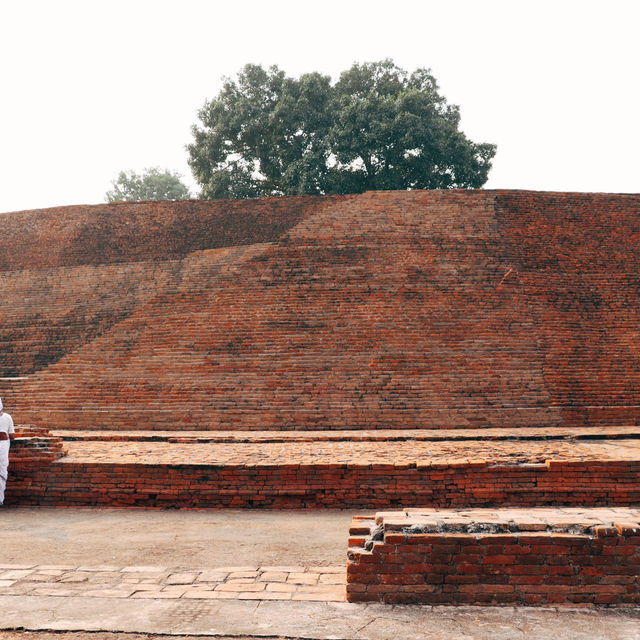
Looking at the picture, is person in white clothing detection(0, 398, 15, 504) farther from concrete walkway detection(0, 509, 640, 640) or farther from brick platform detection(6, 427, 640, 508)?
concrete walkway detection(0, 509, 640, 640)

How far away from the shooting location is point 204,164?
21438mm

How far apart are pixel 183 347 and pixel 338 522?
5.54m

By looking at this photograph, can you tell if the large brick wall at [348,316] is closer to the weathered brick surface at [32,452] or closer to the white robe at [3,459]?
the weathered brick surface at [32,452]

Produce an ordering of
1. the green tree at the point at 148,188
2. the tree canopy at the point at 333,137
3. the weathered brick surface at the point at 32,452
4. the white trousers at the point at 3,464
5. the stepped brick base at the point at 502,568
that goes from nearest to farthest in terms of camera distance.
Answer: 1. the stepped brick base at the point at 502,568
2. the white trousers at the point at 3,464
3. the weathered brick surface at the point at 32,452
4. the tree canopy at the point at 333,137
5. the green tree at the point at 148,188

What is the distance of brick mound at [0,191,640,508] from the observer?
5191mm

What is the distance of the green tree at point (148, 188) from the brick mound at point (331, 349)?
1869 cm

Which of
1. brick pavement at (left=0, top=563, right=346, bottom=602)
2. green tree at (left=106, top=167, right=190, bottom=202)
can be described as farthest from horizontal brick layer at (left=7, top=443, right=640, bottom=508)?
green tree at (left=106, top=167, right=190, bottom=202)

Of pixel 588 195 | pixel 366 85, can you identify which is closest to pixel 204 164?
pixel 366 85

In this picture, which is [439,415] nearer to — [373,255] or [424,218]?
[373,255]

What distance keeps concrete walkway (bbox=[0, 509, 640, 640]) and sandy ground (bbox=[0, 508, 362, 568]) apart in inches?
0.5

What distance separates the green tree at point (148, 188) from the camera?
105 feet

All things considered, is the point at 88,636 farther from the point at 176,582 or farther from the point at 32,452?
the point at 32,452

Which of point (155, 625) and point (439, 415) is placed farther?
point (439, 415)

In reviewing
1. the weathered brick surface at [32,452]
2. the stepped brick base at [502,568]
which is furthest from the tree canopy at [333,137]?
the stepped brick base at [502,568]
